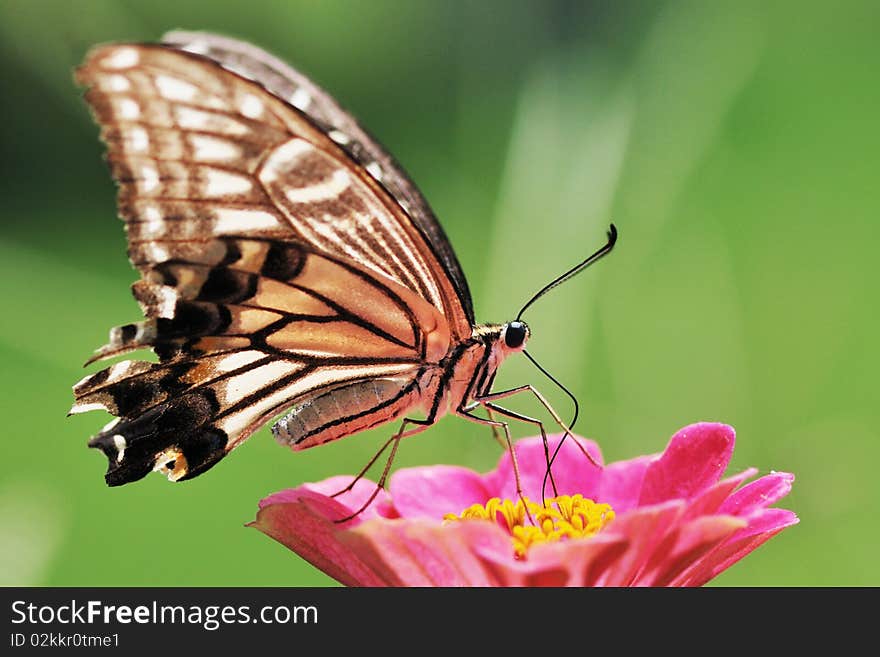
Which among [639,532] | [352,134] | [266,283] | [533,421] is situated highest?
[352,134]

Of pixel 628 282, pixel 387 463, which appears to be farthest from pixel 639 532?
pixel 628 282

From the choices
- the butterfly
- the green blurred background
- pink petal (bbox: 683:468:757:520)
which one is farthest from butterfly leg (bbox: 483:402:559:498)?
the green blurred background

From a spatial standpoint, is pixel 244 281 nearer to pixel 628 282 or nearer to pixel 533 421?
pixel 533 421

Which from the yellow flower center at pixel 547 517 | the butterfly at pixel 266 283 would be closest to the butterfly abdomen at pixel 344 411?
the butterfly at pixel 266 283

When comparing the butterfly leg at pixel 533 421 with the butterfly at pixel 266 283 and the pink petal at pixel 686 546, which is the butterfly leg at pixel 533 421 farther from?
the pink petal at pixel 686 546

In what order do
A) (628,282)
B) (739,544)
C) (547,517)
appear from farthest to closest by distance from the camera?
(628,282), (547,517), (739,544)

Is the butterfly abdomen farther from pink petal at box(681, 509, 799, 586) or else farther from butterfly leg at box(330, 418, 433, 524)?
pink petal at box(681, 509, 799, 586)

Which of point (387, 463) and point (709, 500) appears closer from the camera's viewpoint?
point (709, 500)
